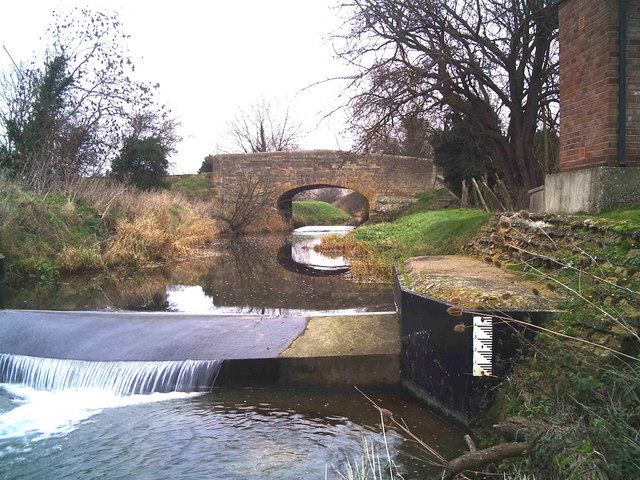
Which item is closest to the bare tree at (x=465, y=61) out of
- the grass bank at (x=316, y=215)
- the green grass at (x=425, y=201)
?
the green grass at (x=425, y=201)

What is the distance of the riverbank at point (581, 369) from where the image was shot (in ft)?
7.66

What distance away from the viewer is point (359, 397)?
4.82 meters

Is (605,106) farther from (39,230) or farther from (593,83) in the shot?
(39,230)

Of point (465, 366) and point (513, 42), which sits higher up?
point (513, 42)

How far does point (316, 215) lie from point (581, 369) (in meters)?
40.4

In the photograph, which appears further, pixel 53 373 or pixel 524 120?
pixel 524 120

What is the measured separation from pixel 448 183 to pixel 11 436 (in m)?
19.3

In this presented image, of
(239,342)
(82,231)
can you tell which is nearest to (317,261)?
(82,231)

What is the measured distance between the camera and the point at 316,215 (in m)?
43.2

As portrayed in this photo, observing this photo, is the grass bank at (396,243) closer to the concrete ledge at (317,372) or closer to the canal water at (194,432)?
the concrete ledge at (317,372)

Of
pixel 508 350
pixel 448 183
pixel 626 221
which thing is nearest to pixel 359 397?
pixel 508 350

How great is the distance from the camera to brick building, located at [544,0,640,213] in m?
5.47

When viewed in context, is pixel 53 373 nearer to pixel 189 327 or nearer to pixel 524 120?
pixel 189 327

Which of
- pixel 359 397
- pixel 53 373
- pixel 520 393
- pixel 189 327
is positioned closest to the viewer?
pixel 520 393
